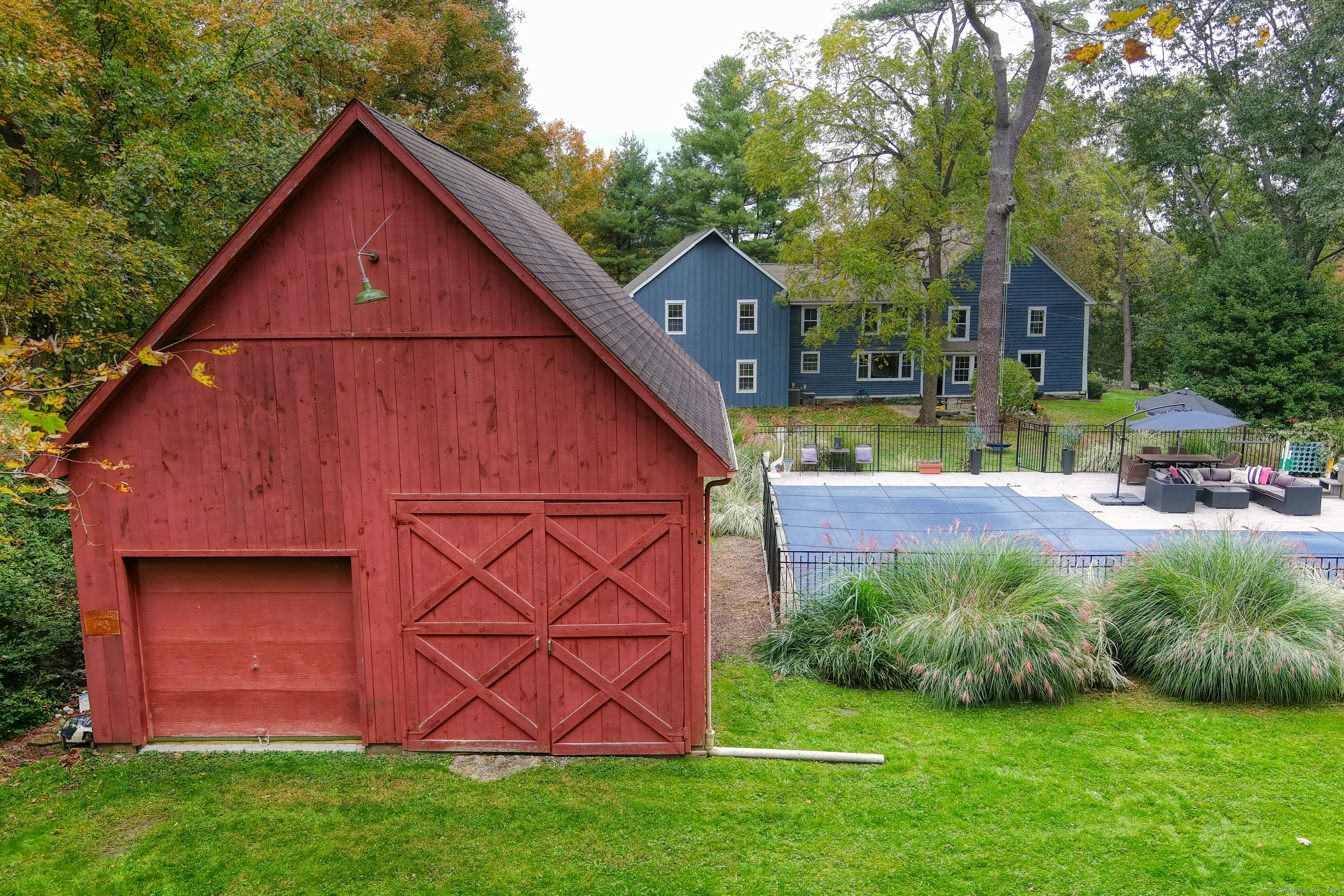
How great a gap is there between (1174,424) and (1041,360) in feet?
63.7

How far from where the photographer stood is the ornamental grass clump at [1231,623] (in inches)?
345

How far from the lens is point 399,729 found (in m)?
7.64

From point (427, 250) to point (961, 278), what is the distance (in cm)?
2832

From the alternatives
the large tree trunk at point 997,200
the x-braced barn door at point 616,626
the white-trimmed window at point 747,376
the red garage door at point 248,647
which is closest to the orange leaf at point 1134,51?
the x-braced barn door at point 616,626

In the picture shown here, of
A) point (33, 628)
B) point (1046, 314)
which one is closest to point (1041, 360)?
point (1046, 314)

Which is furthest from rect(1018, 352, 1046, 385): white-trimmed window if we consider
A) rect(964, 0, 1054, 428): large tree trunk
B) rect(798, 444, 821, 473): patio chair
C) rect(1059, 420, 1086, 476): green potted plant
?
rect(798, 444, 821, 473): patio chair

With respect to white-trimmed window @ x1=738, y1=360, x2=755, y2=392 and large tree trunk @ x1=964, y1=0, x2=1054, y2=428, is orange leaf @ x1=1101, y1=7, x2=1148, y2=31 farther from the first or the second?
white-trimmed window @ x1=738, y1=360, x2=755, y2=392

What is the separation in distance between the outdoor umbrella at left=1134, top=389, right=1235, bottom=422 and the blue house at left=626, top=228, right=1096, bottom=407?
12605mm

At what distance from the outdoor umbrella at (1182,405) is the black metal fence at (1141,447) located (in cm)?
97

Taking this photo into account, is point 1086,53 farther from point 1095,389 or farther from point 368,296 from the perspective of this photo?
point 1095,389

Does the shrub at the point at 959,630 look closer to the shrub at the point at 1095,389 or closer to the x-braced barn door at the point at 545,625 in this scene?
the x-braced barn door at the point at 545,625

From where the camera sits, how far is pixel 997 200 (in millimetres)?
25359

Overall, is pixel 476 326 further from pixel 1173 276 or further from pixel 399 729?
pixel 1173 276

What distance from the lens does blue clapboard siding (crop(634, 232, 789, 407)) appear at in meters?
33.0
